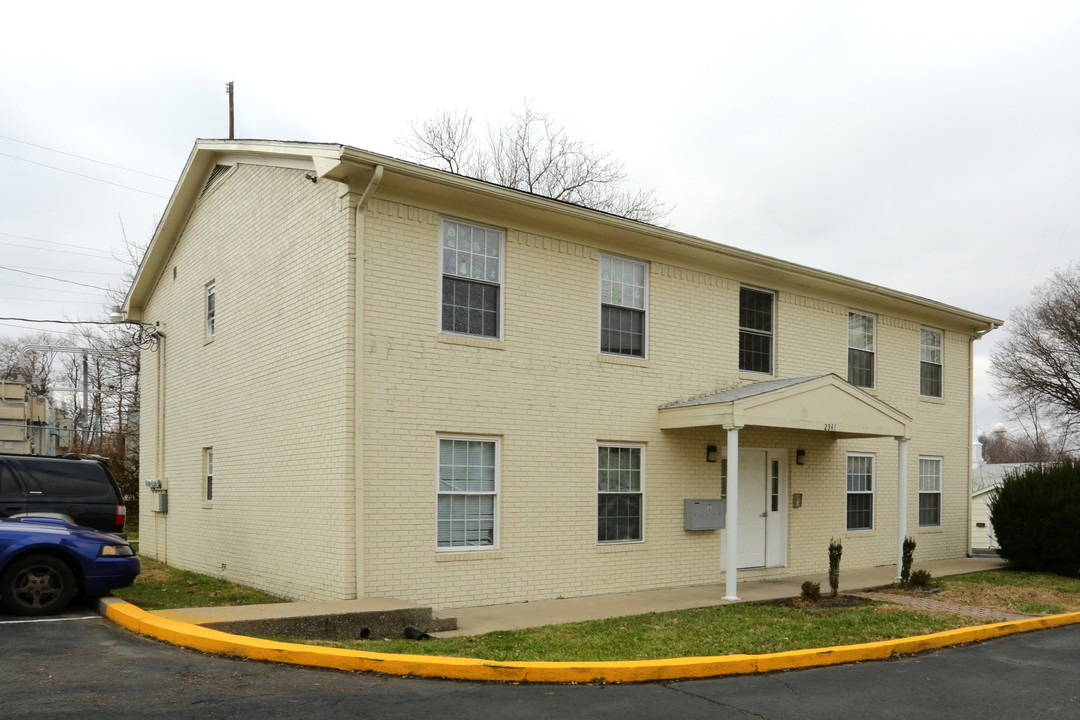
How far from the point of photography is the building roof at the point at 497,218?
11156mm

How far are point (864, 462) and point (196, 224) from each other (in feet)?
43.0

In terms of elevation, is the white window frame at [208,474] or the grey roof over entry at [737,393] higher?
the grey roof over entry at [737,393]

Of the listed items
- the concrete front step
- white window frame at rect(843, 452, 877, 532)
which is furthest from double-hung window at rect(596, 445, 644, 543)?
white window frame at rect(843, 452, 877, 532)

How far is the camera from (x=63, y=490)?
42.4 feet

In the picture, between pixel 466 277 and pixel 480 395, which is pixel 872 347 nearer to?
pixel 480 395

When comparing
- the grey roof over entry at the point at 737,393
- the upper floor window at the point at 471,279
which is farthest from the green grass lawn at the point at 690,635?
the upper floor window at the point at 471,279

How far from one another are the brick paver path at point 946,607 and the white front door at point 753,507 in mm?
2227

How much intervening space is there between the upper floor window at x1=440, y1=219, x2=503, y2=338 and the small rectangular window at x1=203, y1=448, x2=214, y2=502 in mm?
5704

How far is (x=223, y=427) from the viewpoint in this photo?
14625mm

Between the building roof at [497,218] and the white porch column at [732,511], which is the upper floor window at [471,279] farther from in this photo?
the white porch column at [732,511]

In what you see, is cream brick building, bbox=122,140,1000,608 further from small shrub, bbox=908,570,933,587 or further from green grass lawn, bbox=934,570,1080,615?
green grass lawn, bbox=934,570,1080,615

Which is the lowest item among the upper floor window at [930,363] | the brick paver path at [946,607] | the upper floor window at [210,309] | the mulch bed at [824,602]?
the brick paver path at [946,607]

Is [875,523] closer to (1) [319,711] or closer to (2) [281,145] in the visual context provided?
(2) [281,145]

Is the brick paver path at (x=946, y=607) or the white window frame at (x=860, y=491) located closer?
the brick paver path at (x=946, y=607)
